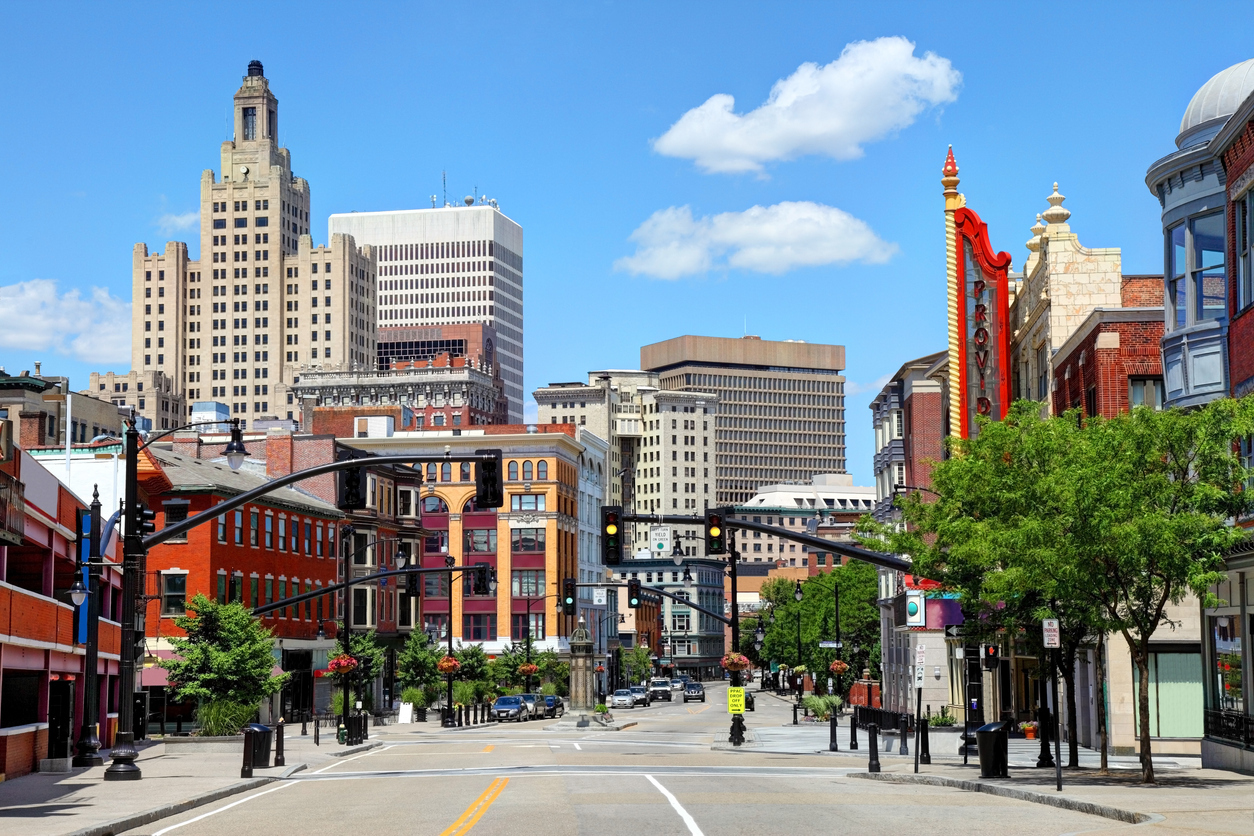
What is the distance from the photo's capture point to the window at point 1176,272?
115 feet

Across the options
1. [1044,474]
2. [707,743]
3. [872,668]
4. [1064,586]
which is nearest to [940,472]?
[1044,474]

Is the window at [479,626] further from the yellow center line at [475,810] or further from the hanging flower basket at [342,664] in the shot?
the yellow center line at [475,810]

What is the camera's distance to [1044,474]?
102 ft

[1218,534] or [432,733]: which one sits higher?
[1218,534]

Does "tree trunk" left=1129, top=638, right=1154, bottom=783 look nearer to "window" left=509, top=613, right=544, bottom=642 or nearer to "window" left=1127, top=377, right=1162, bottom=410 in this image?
"window" left=1127, top=377, right=1162, bottom=410

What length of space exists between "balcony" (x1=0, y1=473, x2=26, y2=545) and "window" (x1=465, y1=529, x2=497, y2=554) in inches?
3804

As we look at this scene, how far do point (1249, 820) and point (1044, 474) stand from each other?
10.8 m

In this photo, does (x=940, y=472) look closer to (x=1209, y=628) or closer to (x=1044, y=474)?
(x=1044, y=474)

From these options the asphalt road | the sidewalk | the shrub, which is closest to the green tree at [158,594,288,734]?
the shrub

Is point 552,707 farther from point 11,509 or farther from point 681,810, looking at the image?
point 681,810

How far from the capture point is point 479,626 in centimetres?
13000

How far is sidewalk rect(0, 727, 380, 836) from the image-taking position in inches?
928

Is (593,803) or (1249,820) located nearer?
(1249,820)

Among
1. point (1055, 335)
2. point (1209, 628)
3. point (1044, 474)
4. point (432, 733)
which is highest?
point (1055, 335)
